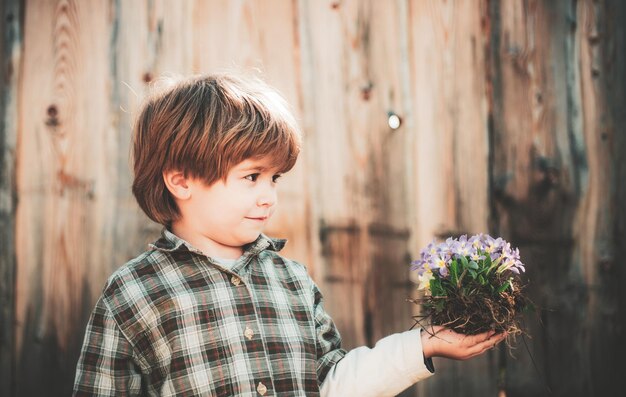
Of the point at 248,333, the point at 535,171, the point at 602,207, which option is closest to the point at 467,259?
the point at 248,333

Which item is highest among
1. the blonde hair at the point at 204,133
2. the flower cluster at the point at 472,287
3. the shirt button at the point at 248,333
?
the blonde hair at the point at 204,133

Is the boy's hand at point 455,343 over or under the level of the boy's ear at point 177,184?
under

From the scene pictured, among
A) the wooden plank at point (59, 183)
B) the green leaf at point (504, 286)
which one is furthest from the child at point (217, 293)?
the wooden plank at point (59, 183)

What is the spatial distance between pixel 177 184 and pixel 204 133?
7.6 inches

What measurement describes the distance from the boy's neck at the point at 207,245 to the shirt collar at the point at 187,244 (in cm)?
4

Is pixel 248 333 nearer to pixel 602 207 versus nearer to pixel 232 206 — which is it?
pixel 232 206

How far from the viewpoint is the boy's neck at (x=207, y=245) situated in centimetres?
205

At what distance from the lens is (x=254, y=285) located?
204cm

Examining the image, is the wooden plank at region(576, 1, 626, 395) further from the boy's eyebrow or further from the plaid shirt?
the boy's eyebrow

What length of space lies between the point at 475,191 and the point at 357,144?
1.78 feet

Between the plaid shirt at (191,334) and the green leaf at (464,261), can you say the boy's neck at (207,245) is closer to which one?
the plaid shirt at (191,334)

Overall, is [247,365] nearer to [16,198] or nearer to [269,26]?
[16,198]

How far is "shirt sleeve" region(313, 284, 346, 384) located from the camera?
2.12 metres

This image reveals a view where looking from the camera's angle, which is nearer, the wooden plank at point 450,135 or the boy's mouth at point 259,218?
the boy's mouth at point 259,218
